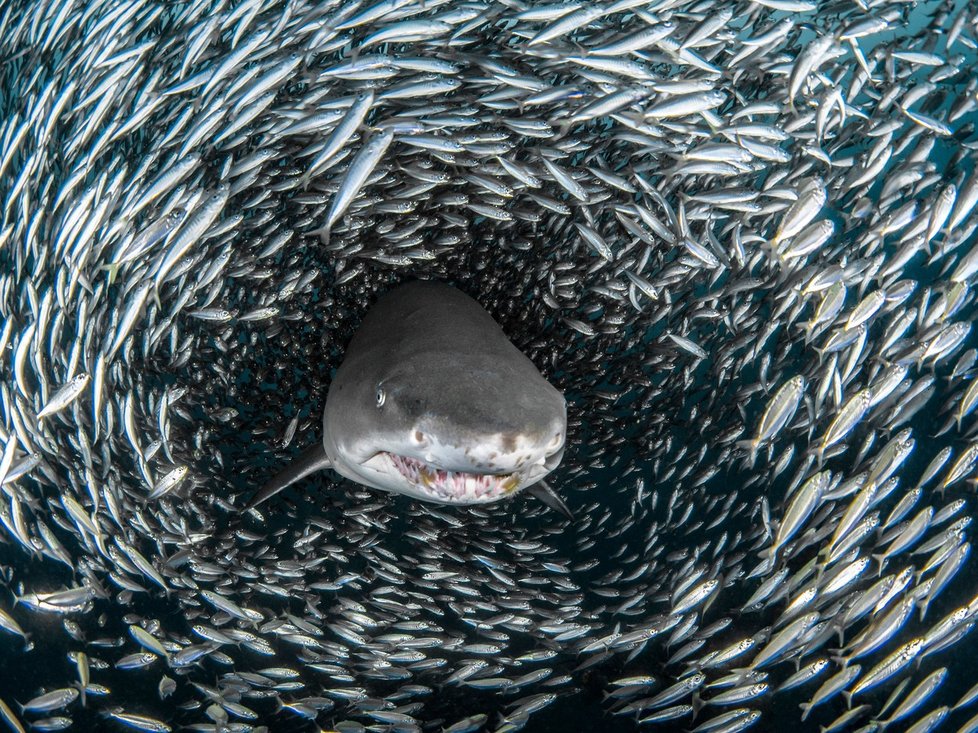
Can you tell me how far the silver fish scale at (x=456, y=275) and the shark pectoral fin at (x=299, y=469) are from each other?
0.52 metres

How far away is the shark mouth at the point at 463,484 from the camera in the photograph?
10.5 feet

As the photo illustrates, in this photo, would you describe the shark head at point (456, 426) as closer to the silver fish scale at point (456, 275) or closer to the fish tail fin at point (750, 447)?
the silver fish scale at point (456, 275)

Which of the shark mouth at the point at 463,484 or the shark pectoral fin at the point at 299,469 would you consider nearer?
the shark mouth at the point at 463,484

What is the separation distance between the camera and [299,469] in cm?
550

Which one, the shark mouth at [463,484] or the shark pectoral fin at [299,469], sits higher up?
the shark mouth at [463,484]

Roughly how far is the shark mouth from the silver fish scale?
58.4 inches

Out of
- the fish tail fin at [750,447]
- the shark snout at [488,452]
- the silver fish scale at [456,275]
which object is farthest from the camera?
the fish tail fin at [750,447]

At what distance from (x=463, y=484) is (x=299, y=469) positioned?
2.80m

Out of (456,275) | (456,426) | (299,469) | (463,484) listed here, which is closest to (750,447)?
(463,484)

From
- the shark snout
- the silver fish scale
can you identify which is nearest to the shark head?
the shark snout

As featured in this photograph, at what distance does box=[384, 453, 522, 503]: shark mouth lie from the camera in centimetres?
319

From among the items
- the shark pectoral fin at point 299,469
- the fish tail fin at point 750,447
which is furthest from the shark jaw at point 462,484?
the fish tail fin at point 750,447

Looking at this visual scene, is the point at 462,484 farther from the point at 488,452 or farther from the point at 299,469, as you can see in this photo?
the point at 299,469

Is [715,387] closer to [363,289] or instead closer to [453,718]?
[363,289]
